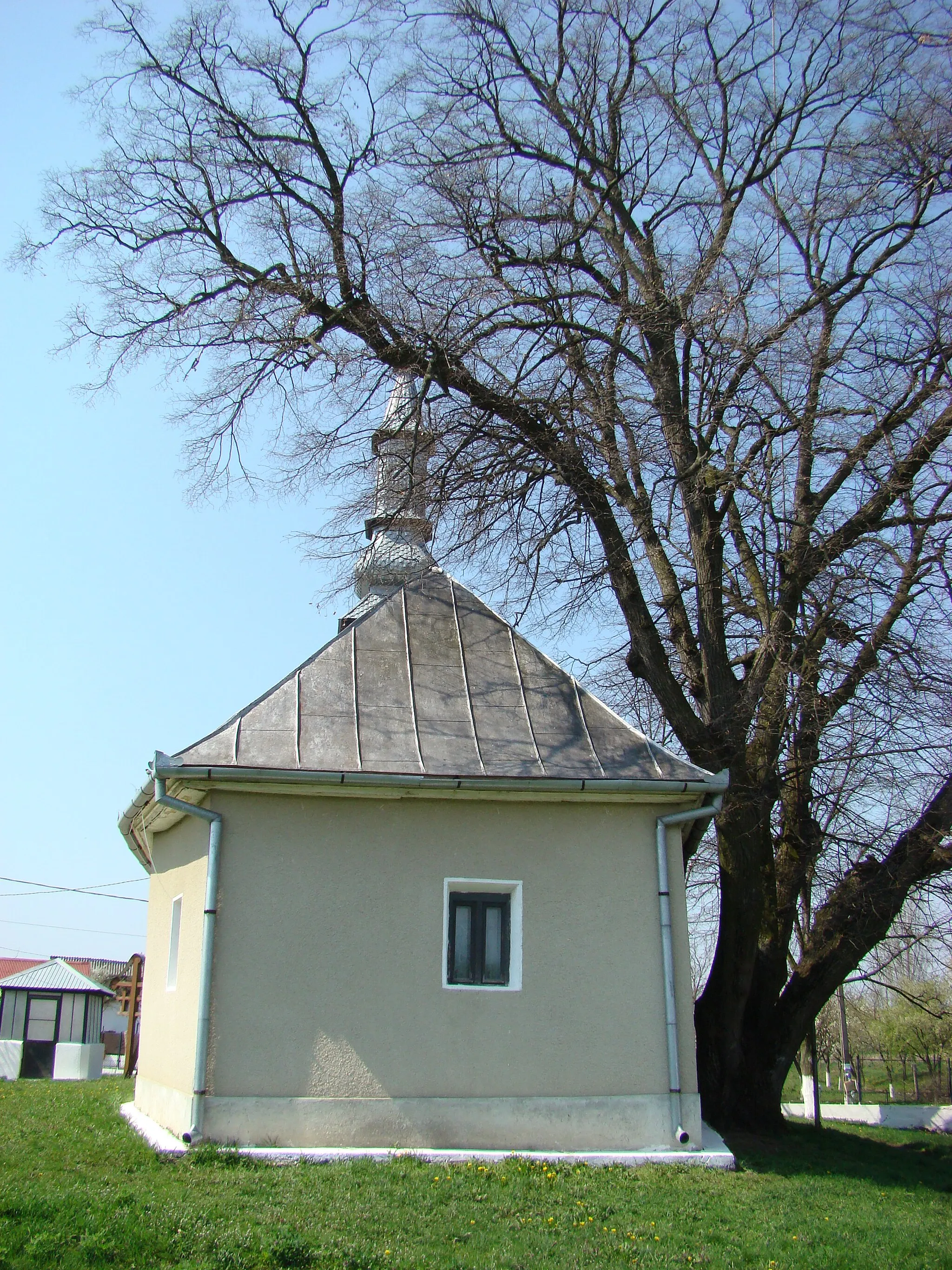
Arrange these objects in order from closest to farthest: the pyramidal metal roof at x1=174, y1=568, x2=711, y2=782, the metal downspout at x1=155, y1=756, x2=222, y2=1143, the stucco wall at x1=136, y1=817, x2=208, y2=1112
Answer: the metal downspout at x1=155, y1=756, x2=222, y2=1143, the stucco wall at x1=136, y1=817, x2=208, y2=1112, the pyramidal metal roof at x1=174, y1=568, x2=711, y2=782

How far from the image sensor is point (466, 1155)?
8.75 m

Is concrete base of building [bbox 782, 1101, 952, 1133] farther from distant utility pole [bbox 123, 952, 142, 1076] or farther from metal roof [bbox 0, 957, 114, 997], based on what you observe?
metal roof [bbox 0, 957, 114, 997]

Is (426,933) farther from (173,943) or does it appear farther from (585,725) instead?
(173,943)

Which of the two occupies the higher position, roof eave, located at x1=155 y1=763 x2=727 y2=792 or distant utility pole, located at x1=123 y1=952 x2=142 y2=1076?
roof eave, located at x1=155 y1=763 x2=727 y2=792

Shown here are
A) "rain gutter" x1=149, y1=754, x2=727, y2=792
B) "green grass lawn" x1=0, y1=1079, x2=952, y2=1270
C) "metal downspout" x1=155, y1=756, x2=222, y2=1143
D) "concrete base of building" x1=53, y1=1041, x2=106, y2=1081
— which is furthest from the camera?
"concrete base of building" x1=53, y1=1041, x2=106, y2=1081

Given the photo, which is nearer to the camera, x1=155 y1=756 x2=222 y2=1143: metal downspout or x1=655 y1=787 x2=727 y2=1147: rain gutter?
x1=155 y1=756 x2=222 y2=1143: metal downspout

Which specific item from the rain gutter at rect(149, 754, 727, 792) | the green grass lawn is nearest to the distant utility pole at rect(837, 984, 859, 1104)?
the rain gutter at rect(149, 754, 727, 792)

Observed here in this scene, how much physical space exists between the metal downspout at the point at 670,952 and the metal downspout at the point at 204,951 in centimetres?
391

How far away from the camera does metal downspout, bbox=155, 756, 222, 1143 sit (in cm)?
873

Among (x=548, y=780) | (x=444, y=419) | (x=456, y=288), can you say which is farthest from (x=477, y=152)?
(x=548, y=780)

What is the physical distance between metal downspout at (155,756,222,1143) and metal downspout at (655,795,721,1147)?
3.91m

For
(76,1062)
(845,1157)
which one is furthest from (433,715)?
(76,1062)

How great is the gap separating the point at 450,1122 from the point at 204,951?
8.12 feet

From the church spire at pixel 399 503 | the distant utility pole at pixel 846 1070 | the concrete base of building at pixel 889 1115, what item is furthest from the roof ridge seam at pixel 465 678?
the distant utility pole at pixel 846 1070
